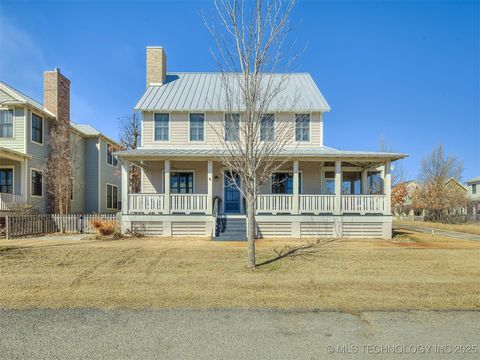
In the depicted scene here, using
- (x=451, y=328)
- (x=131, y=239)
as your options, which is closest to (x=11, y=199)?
(x=131, y=239)

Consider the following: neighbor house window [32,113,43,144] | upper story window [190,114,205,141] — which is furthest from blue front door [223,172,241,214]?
neighbor house window [32,113,43,144]

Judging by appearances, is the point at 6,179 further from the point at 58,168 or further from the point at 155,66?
the point at 155,66

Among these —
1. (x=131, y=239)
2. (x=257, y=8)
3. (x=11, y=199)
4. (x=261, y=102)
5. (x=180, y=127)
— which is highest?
(x=257, y=8)

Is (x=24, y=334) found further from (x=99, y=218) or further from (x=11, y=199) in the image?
(x=11, y=199)

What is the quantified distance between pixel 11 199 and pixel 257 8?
16.8m

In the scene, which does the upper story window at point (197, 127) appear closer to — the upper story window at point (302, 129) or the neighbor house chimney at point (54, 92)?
the upper story window at point (302, 129)

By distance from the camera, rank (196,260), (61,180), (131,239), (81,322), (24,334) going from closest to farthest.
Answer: (24,334) → (81,322) → (196,260) → (131,239) → (61,180)

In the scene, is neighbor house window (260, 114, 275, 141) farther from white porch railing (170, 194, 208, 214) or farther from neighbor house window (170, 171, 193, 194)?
neighbor house window (170, 171, 193, 194)

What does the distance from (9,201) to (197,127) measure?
11.1m

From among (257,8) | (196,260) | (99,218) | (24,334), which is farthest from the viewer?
(99,218)

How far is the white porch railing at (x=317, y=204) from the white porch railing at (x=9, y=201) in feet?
50.8

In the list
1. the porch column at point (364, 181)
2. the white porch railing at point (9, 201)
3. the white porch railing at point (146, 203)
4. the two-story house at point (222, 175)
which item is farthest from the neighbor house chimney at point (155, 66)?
the porch column at point (364, 181)

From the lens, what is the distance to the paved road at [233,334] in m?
3.37

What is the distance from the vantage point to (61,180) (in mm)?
17250
